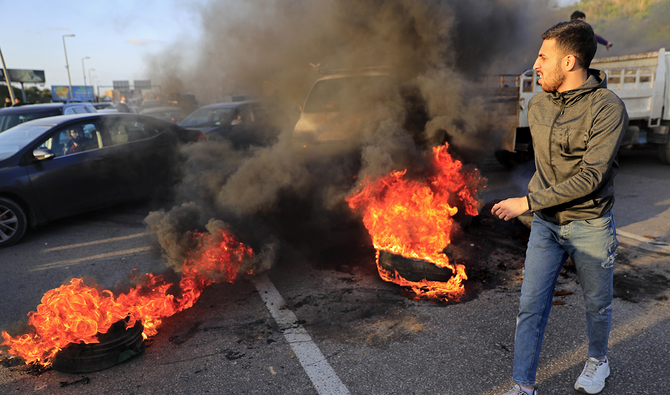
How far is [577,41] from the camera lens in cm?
208

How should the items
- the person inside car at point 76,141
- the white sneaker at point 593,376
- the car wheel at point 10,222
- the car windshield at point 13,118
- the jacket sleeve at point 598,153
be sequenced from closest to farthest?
the jacket sleeve at point 598,153
the white sneaker at point 593,376
the car wheel at point 10,222
the person inside car at point 76,141
the car windshield at point 13,118

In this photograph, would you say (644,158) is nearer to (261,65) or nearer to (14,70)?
(261,65)

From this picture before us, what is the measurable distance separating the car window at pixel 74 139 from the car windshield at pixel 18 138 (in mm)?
181

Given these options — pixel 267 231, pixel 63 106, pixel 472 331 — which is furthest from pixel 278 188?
pixel 63 106

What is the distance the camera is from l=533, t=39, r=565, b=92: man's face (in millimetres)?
2146

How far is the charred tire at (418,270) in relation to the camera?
3801 mm

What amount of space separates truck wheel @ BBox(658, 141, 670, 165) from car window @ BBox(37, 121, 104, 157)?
11.4m

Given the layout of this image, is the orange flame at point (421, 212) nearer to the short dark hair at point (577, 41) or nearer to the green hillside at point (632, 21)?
the short dark hair at point (577, 41)

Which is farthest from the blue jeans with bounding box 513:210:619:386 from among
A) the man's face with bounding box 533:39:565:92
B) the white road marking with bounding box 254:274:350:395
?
the white road marking with bounding box 254:274:350:395

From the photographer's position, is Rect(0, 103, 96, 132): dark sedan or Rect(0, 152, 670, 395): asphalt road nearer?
Rect(0, 152, 670, 395): asphalt road

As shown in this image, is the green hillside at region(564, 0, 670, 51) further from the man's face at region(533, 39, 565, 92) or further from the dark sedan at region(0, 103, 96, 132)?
the man's face at region(533, 39, 565, 92)

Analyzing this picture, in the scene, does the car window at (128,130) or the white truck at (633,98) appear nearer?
the car window at (128,130)

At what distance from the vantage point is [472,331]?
3.11 metres

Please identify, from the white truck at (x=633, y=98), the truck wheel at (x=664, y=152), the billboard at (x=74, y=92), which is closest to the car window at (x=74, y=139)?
the white truck at (x=633, y=98)
